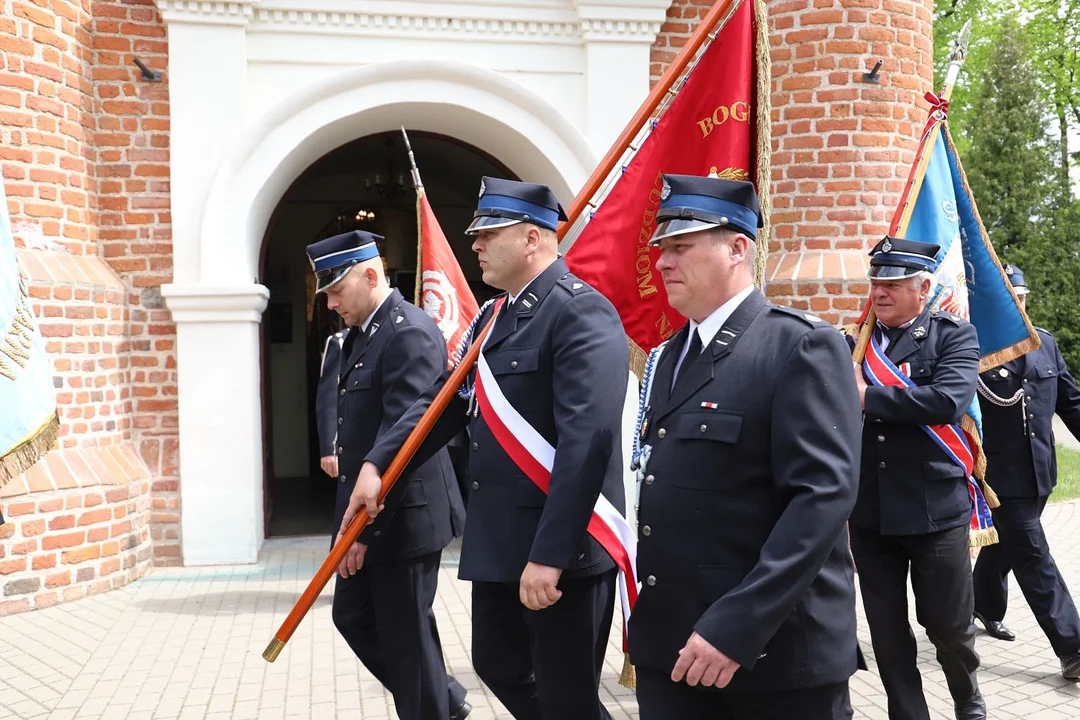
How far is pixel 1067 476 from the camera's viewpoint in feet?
37.4

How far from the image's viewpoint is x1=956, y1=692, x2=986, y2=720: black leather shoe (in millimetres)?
3764

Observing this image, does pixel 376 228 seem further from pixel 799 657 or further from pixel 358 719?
pixel 799 657

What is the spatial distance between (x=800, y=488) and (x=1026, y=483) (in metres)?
3.57

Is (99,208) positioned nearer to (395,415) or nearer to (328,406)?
(328,406)

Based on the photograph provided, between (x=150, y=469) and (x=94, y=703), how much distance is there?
2.59 metres

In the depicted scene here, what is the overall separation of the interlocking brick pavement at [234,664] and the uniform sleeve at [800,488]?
2.28m

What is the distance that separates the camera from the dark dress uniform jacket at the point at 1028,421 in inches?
197

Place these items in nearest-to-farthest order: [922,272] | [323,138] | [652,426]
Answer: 1. [652,426]
2. [922,272]
3. [323,138]

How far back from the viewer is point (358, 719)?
13.6 ft

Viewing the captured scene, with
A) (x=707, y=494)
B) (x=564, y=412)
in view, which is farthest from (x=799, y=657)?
(x=564, y=412)

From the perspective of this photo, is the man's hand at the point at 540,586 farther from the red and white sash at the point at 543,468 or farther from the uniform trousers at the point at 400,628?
the uniform trousers at the point at 400,628

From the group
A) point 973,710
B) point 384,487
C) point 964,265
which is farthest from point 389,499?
point 964,265

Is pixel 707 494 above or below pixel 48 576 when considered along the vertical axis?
above

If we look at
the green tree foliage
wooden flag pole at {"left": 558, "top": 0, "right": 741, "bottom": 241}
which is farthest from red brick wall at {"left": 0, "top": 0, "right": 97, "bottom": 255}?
the green tree foliage
